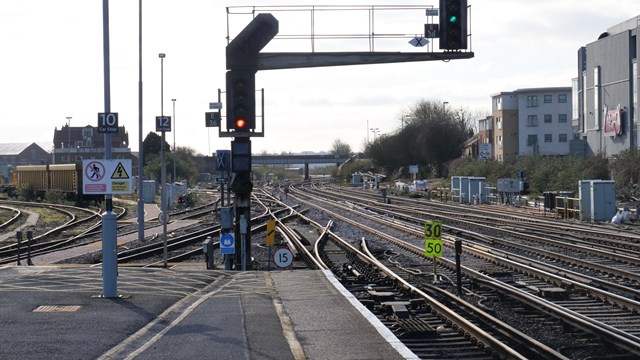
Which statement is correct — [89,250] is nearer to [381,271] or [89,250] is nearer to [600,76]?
[381,271]

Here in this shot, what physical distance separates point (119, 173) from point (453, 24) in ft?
27.2

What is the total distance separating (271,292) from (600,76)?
207 ft

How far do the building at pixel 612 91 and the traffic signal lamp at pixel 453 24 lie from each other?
4802cm

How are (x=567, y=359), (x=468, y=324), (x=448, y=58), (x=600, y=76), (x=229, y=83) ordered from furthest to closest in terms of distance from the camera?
(x=600, y=76) < (x=229, y=83) < (x=448, y=58) < (x=468, y=324) < (x=567, y=359)

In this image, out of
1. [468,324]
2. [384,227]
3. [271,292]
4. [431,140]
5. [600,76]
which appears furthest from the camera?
[431,140]

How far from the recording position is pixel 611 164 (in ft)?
194

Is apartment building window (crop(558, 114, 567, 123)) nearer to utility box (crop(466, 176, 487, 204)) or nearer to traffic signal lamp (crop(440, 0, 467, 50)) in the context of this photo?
utility box (crop(466, 176, 487, 204))

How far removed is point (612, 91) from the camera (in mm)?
71312

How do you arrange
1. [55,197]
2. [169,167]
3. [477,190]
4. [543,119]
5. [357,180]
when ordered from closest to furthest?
[477,190] < [55,197] < [169,167] < [543,119] < [357,180]

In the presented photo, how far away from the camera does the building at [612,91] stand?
223 ft

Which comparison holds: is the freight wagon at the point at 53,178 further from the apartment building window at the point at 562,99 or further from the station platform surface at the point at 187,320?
the apartment building window at the point at 562,99

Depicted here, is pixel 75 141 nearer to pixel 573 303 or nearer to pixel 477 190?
pixel 477 190

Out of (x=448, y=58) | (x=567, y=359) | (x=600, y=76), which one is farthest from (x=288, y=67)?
(x=600, y=76)

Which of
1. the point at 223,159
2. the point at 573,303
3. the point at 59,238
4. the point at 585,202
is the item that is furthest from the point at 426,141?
the point at 573,303
